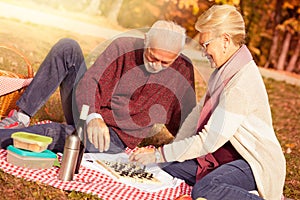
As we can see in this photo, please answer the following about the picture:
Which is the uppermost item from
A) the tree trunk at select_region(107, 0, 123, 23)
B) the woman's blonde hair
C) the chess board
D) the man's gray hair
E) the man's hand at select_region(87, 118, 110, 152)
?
the woman's blonde hair

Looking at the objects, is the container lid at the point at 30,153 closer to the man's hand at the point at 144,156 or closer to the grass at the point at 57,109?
the grass at the point at 57,109

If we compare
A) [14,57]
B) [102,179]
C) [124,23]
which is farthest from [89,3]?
[102,179]

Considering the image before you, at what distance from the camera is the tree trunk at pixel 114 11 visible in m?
10.7

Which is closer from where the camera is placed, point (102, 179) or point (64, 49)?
point (102, 179)

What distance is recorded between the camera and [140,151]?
3773 mm

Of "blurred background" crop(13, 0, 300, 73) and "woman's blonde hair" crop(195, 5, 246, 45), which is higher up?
"woman's blonde hair" crop(195, 5, 246, 45)

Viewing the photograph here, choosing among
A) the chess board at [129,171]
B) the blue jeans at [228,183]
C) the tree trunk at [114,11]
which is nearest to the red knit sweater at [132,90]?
the chess board at [129,171]

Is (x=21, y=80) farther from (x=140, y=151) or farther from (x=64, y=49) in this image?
(x=140, y=151)

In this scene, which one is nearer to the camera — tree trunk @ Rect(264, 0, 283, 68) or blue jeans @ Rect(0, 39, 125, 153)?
blue jeans @ Rect(0, 39, 125, 153)

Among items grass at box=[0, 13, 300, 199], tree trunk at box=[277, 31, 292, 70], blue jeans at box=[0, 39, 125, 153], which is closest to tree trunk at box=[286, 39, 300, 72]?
tree trunk at box=[277, 31, 292, 70]

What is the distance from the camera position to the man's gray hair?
12.6ft

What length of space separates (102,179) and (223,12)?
1228 millimetres

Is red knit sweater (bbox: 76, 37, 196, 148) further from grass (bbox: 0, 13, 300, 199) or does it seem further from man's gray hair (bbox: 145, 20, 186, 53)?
grass (bbox: 0, 13, 300, 199)

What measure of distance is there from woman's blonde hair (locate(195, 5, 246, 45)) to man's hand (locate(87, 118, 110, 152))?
2.65 feet
